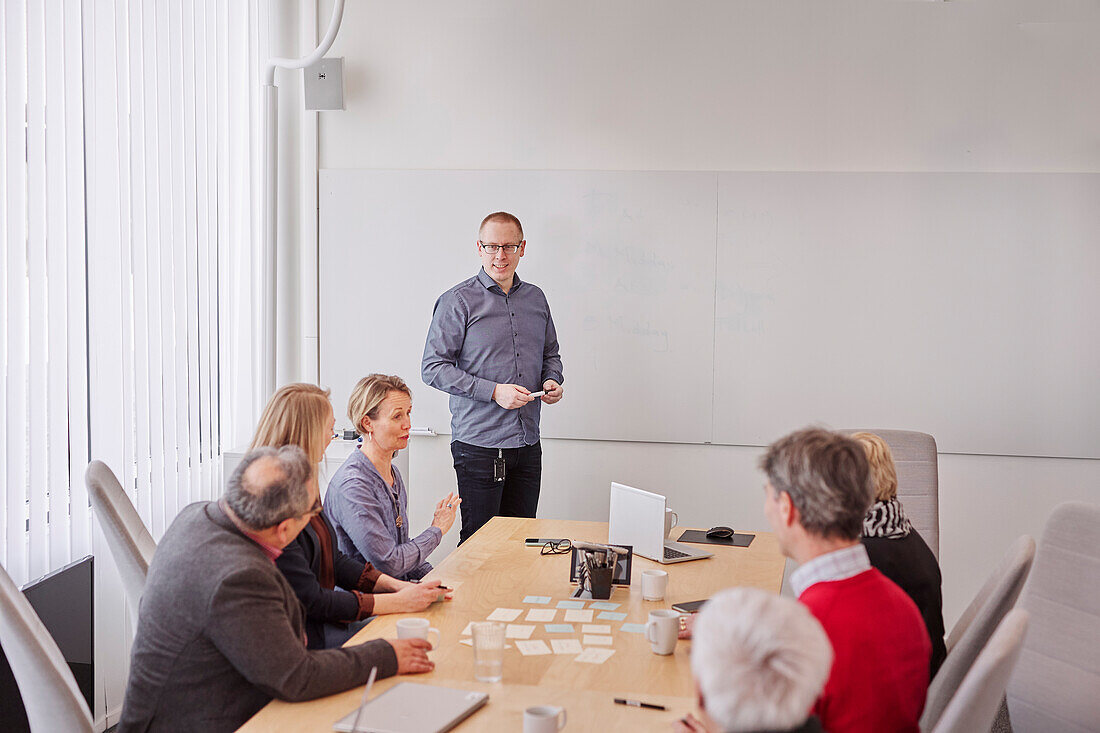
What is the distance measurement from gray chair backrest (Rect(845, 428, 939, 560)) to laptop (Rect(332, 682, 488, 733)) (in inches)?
86.8

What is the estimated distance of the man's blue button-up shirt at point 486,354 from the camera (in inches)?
155

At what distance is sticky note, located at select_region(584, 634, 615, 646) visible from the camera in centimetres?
210

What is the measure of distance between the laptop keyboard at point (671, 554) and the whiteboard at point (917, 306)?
1.73 metres

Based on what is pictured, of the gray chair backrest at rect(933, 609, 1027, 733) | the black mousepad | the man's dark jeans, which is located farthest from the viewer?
the man's dark jeans

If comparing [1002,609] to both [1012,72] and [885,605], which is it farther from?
[1012,72]

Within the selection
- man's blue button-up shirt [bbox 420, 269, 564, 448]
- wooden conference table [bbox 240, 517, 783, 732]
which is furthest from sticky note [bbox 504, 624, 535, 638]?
man's blue button-up shirt [bbox 420, 269, 564, 448]

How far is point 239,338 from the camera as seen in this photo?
14.7 feet

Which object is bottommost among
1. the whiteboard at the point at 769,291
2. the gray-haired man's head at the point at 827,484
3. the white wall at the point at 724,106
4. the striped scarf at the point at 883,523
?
the striped scarf at the point at 883,523

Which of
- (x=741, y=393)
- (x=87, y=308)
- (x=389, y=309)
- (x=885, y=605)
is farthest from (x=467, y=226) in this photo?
(x=885, y=605)

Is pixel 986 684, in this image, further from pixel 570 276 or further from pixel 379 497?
pixel 570 276

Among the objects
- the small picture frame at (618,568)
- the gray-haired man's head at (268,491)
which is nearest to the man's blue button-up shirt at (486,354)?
the small picture frame at (618,568)

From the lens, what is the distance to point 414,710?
5.56ft

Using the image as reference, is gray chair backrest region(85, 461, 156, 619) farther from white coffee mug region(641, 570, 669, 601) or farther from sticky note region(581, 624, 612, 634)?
white coffee mug region(641, 570, 669, 601)

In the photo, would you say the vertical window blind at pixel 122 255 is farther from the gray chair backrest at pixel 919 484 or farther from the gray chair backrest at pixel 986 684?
the gray chair backrest at pixel 919 484
